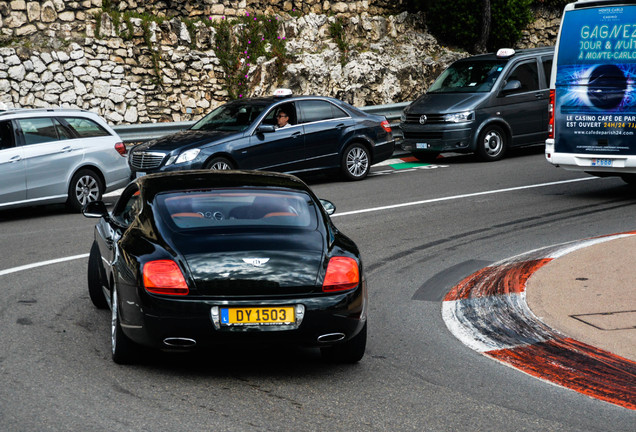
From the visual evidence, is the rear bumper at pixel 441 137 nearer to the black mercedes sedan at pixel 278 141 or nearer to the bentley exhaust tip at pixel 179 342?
the black mercedes sedan at pixel 278 141

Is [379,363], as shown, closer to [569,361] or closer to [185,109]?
[569,361]

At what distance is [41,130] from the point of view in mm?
13906

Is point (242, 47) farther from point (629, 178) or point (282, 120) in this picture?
point (629, 178)

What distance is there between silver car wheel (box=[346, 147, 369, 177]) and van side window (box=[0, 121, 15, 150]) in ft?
19.9

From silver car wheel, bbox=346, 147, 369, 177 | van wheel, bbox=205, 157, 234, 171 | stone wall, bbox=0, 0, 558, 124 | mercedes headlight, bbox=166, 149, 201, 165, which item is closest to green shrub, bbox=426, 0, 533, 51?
stone wall, bbox=0, 0, 558, 124

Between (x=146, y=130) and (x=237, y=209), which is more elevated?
(x=237, y=209)

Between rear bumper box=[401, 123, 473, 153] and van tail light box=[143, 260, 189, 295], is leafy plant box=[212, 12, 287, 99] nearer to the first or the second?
rear bumper box=[401, 123, 473, 153]

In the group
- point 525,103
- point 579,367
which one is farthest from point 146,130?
point 579,367

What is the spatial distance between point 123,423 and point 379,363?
Answer: 2.03 meters

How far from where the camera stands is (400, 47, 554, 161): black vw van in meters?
18.6

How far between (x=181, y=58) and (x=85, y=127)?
856 cm

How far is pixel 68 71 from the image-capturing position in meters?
21.3

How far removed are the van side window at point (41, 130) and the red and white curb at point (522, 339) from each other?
7398 millimetres

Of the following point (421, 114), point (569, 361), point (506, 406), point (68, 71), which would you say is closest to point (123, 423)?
point (506, 406)
